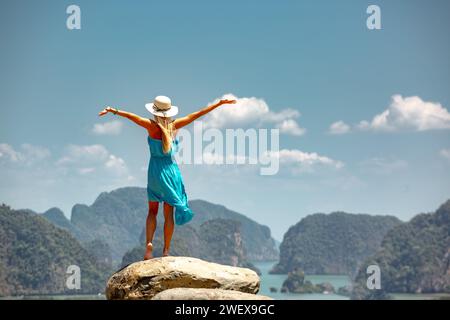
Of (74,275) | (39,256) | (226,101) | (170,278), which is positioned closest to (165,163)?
(226,101)

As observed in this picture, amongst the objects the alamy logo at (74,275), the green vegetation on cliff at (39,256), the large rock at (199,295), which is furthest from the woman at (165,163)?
the green vegetation on cliff at (39,256)

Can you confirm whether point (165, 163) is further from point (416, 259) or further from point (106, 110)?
point (416, 259)

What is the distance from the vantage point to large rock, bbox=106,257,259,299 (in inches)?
475

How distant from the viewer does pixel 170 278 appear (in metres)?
12.1

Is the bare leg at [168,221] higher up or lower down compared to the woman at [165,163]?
lower down

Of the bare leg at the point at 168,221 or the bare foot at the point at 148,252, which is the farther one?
the bare leg at the point at 168,221

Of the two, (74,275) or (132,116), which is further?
(74,275)

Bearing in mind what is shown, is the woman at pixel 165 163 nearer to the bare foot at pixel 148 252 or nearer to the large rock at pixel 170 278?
the bare foot at pixel 148 252

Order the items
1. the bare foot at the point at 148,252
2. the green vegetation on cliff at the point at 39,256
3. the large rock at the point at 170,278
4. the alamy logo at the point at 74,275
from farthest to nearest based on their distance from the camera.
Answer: the green vegetation on cliff at the point at 39,256 < the alamy logo at the point at 74,275 < the bare foot at the point at 148,252 < the large rock at the point at 170,278

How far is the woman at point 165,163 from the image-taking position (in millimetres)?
13055

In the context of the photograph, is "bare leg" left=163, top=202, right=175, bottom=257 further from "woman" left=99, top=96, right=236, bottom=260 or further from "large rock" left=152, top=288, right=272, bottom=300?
"large rock" left=152, top=288, right=272, bottom=300

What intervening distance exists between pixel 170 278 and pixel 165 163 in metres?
2.15

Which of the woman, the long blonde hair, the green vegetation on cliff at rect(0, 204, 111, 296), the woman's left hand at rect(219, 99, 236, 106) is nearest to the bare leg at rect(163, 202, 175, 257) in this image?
the woman
